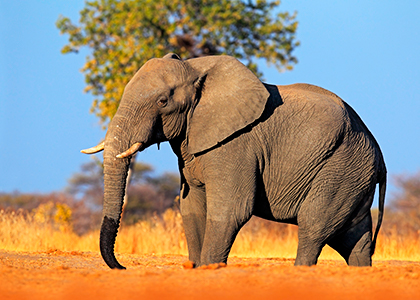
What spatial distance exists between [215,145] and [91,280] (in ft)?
7.78

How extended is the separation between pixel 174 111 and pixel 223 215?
1.28 meters

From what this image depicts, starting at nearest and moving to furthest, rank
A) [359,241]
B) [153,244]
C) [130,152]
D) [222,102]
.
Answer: [130,152] < [222,102] < [359,241] < [153,244]

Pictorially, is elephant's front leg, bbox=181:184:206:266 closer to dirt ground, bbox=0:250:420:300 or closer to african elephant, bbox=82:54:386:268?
african elephant, bbox=82:54:386:268

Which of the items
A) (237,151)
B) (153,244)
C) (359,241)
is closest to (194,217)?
(237,151)

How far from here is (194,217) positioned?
7305 mm

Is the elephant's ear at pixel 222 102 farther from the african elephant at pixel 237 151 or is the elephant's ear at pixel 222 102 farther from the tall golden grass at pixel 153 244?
the tall golden grass at pixel 153 244

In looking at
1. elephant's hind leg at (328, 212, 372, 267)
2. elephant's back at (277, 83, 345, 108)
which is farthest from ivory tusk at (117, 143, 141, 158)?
elephant's hind leg at (328, 212, 372, 267)

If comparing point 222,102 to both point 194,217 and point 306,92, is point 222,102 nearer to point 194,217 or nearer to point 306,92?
point 306,92

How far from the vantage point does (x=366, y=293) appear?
15.3ft

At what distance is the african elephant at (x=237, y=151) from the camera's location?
654cm

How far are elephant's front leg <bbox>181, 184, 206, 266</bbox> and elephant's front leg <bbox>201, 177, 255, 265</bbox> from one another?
669mm

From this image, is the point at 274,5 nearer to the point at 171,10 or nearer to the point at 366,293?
the point at 171,10

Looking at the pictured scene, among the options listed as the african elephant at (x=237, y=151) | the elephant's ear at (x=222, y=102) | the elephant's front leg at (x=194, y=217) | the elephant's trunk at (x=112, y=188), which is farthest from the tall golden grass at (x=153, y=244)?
the elephant's ear at (x=222, y=102)

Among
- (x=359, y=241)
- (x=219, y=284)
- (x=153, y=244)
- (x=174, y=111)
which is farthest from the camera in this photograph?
(x=153, y=244)
